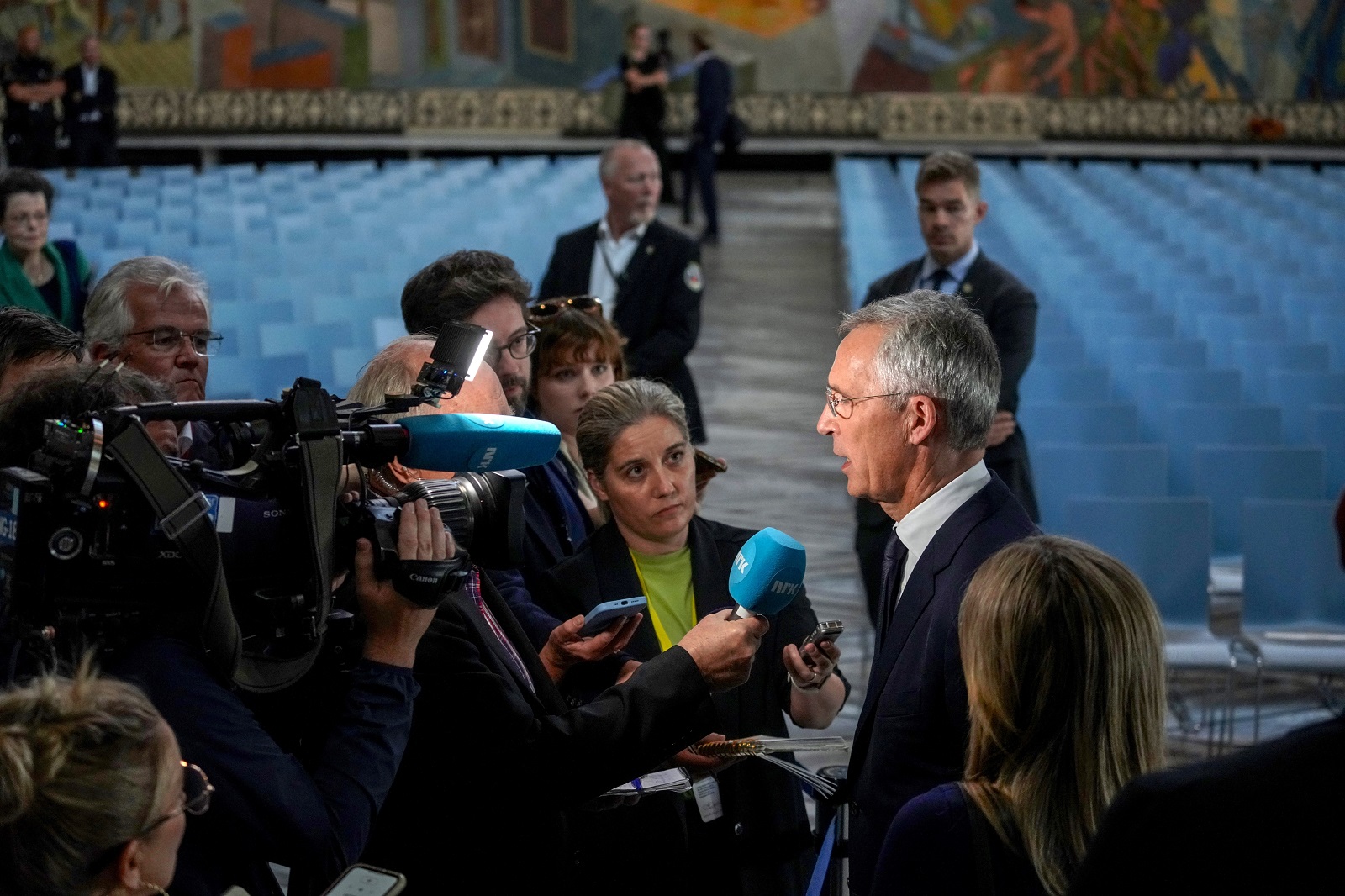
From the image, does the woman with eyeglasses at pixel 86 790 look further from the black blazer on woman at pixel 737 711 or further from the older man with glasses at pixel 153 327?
the older man with glasses at pixel 153 327

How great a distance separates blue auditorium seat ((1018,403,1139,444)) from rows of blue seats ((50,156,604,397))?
2574 millimetres

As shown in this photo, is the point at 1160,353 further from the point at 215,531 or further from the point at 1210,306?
the point at 215,531

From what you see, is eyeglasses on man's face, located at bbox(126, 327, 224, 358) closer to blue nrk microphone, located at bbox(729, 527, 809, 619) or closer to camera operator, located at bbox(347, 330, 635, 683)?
camera operator, located at bbox(347, 330, 635, 683)

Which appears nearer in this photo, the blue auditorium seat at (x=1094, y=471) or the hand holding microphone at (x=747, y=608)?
the hand holding microphone at (x=747, y=608)

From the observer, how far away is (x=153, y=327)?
3037 mm

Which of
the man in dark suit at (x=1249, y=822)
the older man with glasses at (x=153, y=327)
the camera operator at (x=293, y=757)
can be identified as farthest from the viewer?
the older man with glasses at (x=153, y=327)

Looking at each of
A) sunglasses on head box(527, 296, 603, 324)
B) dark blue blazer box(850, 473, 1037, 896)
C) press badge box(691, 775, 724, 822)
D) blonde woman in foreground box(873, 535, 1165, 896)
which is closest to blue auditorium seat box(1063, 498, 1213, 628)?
sunglasses on head box(527, 296, 603, 324)

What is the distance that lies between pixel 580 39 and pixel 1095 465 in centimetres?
1739

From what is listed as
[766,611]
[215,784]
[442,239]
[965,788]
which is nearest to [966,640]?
[965,788]

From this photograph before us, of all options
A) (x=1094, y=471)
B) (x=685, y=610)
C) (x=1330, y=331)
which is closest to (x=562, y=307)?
(x=685, y=610)

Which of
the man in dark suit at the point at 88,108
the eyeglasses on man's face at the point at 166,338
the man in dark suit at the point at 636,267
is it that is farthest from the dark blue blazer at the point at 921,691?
the man in dark suit at the point at 88,108

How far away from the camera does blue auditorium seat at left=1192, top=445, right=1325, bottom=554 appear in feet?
16.8

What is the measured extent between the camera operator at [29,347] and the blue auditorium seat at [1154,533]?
3122 mm

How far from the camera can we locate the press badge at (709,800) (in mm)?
2475
